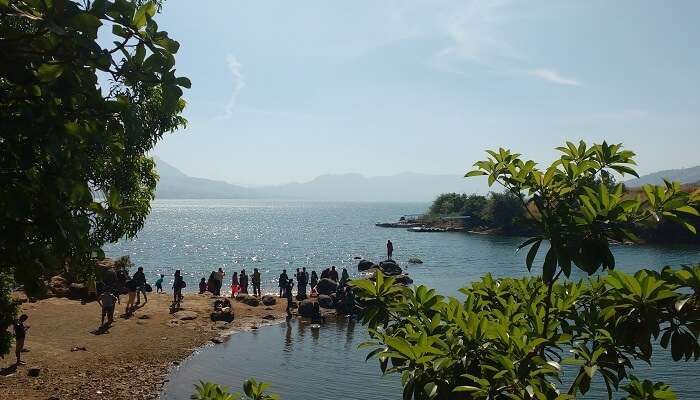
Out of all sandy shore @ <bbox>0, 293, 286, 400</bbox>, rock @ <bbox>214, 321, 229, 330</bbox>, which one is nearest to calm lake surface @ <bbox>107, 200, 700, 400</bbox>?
sandy shore @ <bbox>0, 293, 286, 400</bbox>

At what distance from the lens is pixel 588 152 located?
5195mm

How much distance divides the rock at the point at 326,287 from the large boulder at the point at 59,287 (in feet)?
53.5

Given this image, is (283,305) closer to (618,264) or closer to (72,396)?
(72,396)

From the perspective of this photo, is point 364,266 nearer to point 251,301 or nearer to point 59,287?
point 251,301

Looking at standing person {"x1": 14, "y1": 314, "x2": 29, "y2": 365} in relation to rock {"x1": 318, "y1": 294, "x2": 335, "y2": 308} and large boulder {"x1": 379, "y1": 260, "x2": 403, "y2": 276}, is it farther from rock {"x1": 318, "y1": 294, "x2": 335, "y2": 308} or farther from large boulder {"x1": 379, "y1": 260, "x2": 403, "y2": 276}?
large boulder {"x1": 379, "y1": 260, "x2": 403, "y2": 276}

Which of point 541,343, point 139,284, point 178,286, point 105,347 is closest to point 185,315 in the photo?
point 178,286

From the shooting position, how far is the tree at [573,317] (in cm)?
407

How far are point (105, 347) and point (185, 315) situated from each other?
6631 mm

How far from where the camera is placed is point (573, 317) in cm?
529

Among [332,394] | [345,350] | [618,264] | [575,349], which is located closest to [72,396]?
[332,394]

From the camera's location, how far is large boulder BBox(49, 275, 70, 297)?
27986mm

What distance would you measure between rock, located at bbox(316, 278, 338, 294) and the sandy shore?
24.3ft

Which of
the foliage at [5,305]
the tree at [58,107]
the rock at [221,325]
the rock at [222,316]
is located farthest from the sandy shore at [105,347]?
→ the tree at [58,107]

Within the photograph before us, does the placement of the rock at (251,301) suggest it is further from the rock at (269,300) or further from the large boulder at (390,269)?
the large boulder at (390,269)
